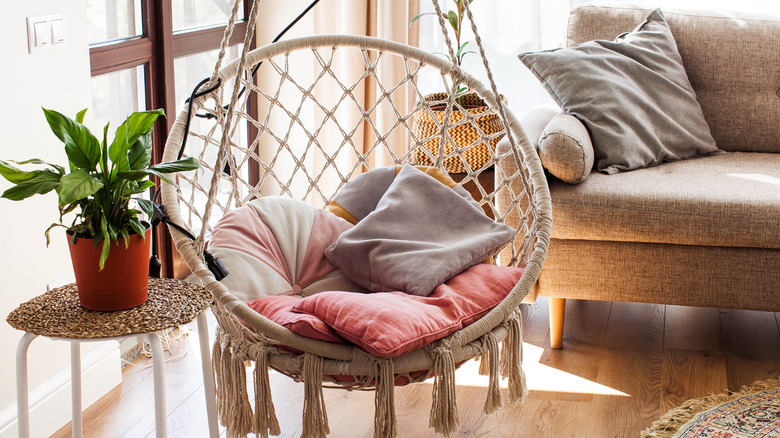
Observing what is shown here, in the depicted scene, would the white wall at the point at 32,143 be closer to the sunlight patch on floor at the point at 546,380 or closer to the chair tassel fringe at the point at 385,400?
the chair tassel fringe at the point at 385,400

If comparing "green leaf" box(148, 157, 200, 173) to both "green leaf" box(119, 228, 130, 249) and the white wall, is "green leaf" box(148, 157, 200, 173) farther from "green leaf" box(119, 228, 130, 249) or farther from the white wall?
the white wall

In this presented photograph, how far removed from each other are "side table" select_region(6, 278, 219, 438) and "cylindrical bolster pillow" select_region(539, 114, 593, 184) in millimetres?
1074

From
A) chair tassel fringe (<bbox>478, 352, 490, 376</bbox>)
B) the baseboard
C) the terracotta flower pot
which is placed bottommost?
the baseboard

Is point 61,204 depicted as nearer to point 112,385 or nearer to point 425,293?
point 425,293

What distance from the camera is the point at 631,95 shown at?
2430 millimetres

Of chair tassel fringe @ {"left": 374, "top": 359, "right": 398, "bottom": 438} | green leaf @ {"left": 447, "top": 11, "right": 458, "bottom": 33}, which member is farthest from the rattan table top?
green leaf @ {"left": 447, "top": 11, "right": 458, "bottom": 33}

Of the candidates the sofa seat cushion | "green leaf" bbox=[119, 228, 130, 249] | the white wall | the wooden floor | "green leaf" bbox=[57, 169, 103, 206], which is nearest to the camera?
"green leaf" bbox=[57, 169, 103, 206]

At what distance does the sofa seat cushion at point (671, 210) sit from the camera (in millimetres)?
2023

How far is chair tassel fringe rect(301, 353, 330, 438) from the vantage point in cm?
136

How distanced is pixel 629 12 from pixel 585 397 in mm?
1400

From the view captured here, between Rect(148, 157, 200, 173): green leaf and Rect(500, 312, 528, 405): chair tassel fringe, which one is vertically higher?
Rect(148, 157, 200, 173): green leaf

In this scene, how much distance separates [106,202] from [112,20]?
3.79 feet

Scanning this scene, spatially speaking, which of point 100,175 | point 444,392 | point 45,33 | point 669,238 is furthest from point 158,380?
point 669,238

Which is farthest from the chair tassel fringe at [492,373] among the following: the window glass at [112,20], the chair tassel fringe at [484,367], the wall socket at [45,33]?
the window glass at [112,20]
